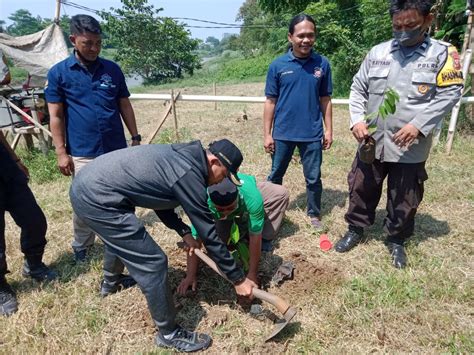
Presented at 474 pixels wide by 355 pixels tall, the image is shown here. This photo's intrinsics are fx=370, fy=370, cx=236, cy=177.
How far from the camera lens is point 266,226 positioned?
10.2 feet

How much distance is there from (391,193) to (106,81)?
2.36 meters

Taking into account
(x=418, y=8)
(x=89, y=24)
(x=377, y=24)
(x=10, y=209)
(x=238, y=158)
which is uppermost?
(x=377, y=24)

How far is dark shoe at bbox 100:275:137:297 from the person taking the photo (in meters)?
2.72

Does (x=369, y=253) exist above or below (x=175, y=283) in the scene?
above

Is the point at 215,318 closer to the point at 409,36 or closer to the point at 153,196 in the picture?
the point at 153,196

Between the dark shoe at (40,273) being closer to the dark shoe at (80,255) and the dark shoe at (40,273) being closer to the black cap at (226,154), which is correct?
the dark shoe at (80,255)

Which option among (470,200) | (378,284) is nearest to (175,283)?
(378,284)

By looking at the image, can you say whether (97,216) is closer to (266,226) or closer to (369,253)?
(266,226)

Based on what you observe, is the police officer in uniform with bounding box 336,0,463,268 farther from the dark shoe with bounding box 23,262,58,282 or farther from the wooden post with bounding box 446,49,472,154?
the wooden post with bounding box 446,49,472,154

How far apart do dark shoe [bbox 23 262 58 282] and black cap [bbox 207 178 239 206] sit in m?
1.69

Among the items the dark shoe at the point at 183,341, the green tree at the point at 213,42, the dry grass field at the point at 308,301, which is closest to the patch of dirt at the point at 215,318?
the dry grass field at the point at 308,301

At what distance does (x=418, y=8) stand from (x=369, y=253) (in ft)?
6.05

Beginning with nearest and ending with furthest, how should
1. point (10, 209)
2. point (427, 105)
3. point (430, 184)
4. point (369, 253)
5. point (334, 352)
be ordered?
point (334, 352) → point (427, 105) → point (10, 209) → point (369, 253) → point (430, 184)

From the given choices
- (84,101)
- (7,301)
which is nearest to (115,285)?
(7,301)
